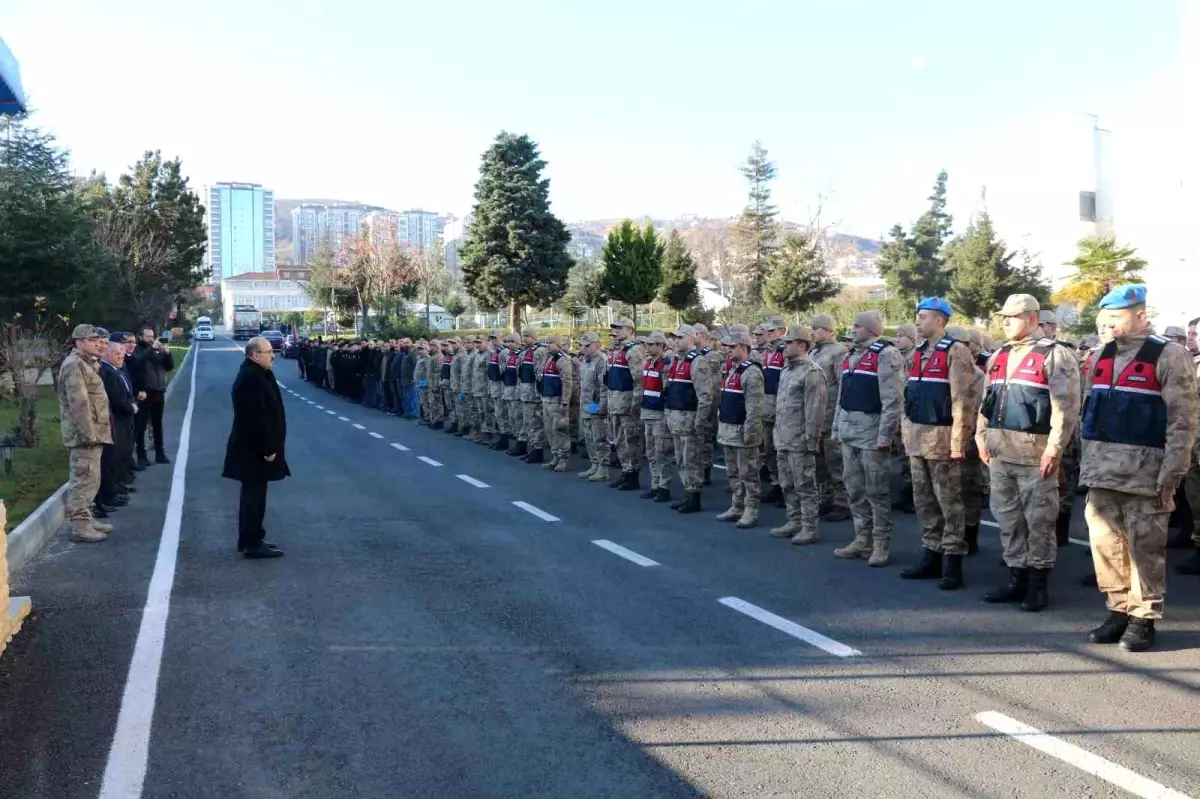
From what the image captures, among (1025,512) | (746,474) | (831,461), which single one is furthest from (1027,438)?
(831,461)

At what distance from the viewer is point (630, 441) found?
12.6 meters

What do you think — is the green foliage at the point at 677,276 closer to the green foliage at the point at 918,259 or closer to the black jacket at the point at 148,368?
the green foliage at the point at 918,259

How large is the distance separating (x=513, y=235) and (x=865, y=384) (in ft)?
132

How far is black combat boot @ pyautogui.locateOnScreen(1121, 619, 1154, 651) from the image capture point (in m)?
5.60

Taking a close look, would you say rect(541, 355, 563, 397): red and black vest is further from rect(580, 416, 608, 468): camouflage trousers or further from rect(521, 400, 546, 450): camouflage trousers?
rect(580, 416, 608, 468): camouflage trousers

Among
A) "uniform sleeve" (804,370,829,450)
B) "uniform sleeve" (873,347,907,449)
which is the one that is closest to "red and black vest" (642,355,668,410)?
"uniform sleeve" (804,370,829,450)

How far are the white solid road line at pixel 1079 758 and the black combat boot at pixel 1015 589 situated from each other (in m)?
2.25

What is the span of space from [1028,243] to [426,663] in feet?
194

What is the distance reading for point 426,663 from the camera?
559 cm

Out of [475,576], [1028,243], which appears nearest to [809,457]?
[475,576]

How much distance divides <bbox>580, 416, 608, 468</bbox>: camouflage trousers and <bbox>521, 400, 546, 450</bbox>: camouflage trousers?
1.94m

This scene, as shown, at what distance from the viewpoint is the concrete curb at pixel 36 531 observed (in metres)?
7.95

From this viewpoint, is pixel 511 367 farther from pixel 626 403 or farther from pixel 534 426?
pixel 626 403

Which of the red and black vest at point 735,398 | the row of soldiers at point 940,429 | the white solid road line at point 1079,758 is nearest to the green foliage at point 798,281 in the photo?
the row of soldiers at point 940,429
